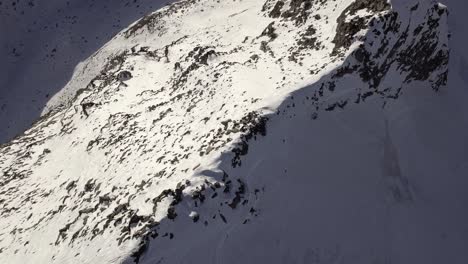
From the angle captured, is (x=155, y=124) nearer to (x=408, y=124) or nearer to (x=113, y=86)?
(x=113, y=86)

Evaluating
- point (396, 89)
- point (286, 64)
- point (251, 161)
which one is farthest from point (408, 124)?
point (251, 161)

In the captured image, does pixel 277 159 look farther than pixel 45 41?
No

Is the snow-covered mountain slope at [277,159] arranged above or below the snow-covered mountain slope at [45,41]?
below

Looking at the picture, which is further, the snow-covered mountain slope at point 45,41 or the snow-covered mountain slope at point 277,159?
the snow-covered mountain slope at point 45,41

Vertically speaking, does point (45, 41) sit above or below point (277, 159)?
above
